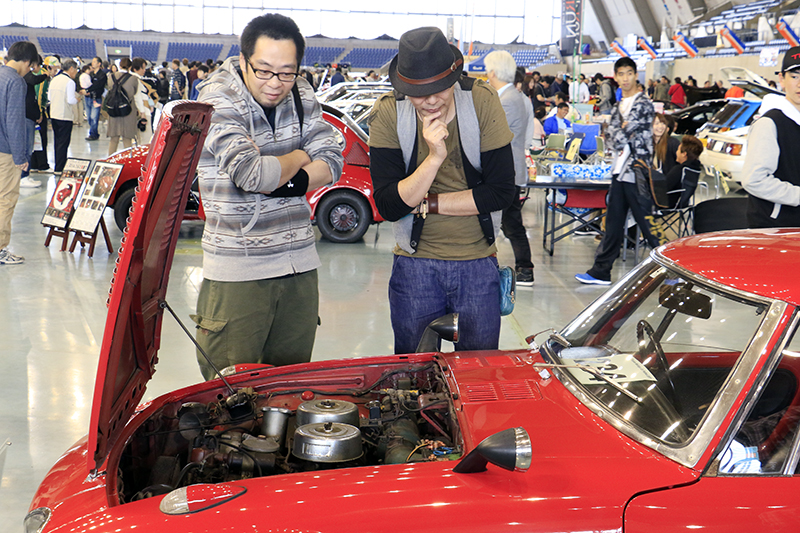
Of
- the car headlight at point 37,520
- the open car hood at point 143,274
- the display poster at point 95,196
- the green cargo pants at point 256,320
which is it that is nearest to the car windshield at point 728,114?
the display poster at point 95,196

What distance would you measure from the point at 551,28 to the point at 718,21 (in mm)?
14711

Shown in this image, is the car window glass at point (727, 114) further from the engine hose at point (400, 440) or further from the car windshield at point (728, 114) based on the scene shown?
the engine hose at point (400, 440)

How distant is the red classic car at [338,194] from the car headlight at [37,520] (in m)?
5.82

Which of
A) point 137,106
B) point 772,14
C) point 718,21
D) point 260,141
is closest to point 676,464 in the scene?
point 260,141

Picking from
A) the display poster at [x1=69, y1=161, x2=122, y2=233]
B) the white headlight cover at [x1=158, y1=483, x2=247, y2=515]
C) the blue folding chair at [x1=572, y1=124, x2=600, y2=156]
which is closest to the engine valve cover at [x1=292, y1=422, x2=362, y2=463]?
the white headlight cover at [x1=158, y1=483, x2=247, y2=515]

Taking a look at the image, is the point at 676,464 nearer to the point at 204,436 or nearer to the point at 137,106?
the point at 204,436

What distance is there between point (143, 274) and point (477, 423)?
119 cm

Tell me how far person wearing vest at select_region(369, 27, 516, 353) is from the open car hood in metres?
0.83

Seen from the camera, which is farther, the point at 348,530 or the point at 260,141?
the point at 260,141

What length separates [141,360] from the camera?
2516 millimetres

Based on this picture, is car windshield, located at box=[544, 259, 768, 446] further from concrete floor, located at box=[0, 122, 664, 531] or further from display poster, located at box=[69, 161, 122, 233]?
display poster, located at box=[69, 161, 122, 233]

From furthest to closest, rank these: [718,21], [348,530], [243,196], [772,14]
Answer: [718,21] < [772,14] < [243,196] < [348,530]

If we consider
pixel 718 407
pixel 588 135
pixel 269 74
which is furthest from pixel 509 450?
pixel 588 135

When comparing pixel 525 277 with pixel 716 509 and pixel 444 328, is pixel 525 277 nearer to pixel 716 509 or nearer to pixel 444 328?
pixel 444 328
